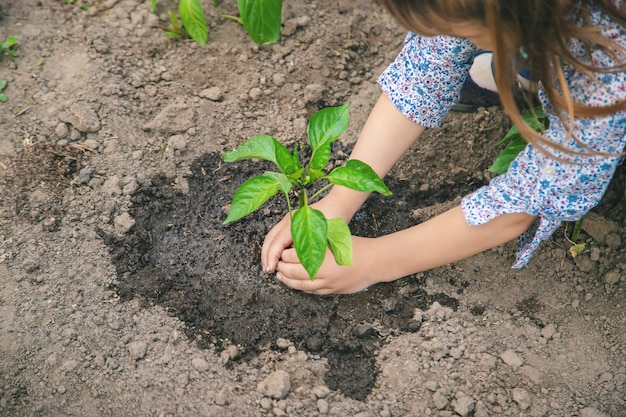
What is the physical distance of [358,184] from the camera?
1.52 meters

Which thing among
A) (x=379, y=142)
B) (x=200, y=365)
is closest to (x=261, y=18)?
(x=379, y=142)

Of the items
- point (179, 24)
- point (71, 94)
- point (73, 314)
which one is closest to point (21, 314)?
point (73, 314)

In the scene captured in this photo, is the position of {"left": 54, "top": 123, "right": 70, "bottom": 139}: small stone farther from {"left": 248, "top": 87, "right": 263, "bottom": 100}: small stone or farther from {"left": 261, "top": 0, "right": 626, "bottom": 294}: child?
{"left": 261, "top": 0, "right": 626, "bottom": 294}: child

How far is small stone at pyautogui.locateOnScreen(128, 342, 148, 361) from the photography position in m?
1.70

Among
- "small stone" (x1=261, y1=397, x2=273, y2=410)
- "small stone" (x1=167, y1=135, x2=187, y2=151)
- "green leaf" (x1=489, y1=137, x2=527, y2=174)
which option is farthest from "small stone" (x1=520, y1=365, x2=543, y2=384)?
"small stone" (x1=167, y1=135, x2=187, y2=151)

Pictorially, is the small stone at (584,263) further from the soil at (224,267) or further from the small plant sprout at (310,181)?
the small plant sprout at (310,181)

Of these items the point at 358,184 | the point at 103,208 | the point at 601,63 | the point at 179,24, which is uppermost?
the point at 601,63

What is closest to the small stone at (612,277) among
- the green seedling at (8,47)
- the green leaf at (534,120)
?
the green leaf at (534,120)

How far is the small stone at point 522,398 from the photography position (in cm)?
164

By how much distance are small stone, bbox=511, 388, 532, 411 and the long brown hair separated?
2.15 feet

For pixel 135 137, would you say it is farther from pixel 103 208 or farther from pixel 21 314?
pixel 21 314

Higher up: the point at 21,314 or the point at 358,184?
the point at 358,184

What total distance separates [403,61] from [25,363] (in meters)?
1.37

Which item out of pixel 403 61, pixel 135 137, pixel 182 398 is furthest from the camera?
pixel 135 137
